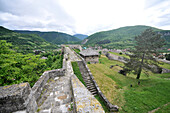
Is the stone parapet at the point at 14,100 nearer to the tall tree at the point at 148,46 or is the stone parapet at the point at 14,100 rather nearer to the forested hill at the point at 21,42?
the tall tree at the point at 148,46

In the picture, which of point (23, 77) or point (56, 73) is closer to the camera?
point (56, 73)

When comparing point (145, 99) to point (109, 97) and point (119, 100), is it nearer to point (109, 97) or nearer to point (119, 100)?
point (119, 100)

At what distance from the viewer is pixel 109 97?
8.64m

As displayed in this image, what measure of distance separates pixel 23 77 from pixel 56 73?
556 centimetres

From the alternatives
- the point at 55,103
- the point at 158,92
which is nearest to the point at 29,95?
the point at 55,103

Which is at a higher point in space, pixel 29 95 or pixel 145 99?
pixel 29 95

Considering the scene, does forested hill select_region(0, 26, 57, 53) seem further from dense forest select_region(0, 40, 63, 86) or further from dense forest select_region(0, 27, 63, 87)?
dense forest select_region(0, 40, 63, 86)

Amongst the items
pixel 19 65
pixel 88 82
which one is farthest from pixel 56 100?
pixel 19 65

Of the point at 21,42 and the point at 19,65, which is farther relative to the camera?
the point at 21,42

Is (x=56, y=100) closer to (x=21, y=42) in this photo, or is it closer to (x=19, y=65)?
(x=19, y=65)

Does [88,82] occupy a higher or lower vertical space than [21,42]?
lower

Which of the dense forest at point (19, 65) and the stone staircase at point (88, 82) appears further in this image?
the stone staircase at point (88, 82)

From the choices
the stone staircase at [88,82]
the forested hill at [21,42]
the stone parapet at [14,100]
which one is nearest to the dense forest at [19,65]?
the stone staircase at [88,82]

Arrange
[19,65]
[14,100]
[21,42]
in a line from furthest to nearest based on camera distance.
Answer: [21,42] → [19,65] → [14,100]
